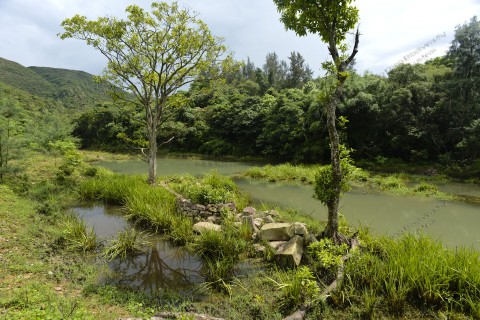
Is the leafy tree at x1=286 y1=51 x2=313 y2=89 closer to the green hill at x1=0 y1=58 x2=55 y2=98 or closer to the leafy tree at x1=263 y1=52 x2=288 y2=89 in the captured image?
the leafy tree at x1=263 y1=52 x2=288 y2=89

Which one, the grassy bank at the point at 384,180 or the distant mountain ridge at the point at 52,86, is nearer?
the grassy bank at the point at 384,180

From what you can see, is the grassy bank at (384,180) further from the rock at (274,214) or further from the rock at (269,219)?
the rock at (269,219)

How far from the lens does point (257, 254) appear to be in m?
6.25

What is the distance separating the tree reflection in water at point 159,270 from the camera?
5285 mm

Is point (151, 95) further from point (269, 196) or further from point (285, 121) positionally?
point (285, 121)

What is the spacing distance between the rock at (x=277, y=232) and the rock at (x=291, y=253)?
405 mm

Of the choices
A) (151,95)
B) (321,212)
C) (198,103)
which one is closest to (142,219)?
(321,212)

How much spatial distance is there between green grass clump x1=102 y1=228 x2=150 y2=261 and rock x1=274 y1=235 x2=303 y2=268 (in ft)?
10.5

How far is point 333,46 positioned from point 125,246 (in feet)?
20.5

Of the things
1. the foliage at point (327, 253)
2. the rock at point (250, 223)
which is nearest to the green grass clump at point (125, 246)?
the rock at point (250, 223)

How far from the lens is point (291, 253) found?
18.1 ft

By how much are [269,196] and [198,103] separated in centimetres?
3630

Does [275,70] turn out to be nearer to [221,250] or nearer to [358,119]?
[358,119]

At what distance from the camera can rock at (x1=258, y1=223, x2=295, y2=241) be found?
21.1ft
